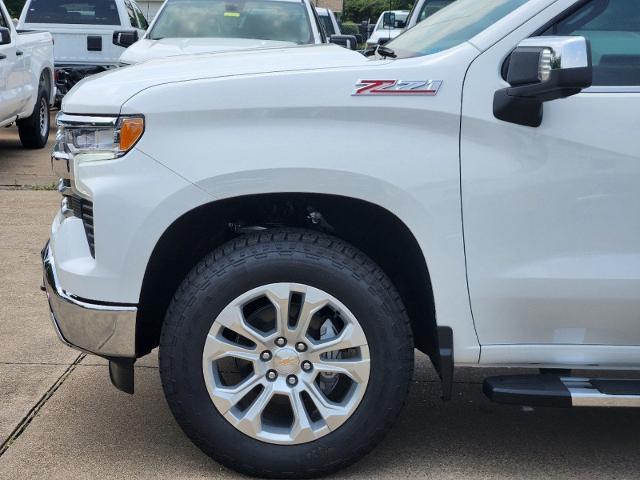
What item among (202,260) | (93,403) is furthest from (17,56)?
(202,260)

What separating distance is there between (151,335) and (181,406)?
348 mm

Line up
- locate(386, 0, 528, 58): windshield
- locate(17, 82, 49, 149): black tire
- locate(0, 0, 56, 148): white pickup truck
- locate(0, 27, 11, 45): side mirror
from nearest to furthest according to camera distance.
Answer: locate(386, 0, 528, 58): windshield, locate(0, 27, 11, 45): side mirror, locate(0, 0, 56, 148): white pickup truck, locate(17, 82, 49, 149): black tire

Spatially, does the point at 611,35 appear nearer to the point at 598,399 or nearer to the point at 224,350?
the point at 598,399

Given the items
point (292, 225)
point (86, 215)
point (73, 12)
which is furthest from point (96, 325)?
point (73, 12)

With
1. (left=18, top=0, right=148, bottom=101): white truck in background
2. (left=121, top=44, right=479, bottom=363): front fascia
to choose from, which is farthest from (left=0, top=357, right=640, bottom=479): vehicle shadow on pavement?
(left=18, top=0, right=148, bottom=101): white truck in background

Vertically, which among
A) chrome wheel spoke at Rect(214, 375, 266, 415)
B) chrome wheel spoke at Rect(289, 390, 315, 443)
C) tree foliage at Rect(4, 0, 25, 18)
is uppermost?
chrome wheel spoke at Rect(214, 375, 266, 415)

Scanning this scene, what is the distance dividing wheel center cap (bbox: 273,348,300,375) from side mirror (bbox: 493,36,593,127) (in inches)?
41.3

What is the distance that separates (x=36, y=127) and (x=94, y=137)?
9.05 meters

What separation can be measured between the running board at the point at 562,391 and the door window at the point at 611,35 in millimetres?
1003

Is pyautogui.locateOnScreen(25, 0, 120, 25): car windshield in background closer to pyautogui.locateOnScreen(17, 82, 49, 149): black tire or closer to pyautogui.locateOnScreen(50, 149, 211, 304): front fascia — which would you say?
pyautogui.locateOnScreen(17, 82, 49, 149): black tire

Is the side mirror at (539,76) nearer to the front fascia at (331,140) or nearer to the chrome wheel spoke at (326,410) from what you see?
the front fascia at (331,140)

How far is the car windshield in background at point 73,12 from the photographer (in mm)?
14570

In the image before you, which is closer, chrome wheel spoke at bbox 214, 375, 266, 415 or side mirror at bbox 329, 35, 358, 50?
chrome wheel spoke at bbox 214, 375, 266, 415

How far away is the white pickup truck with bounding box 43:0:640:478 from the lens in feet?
11.0
